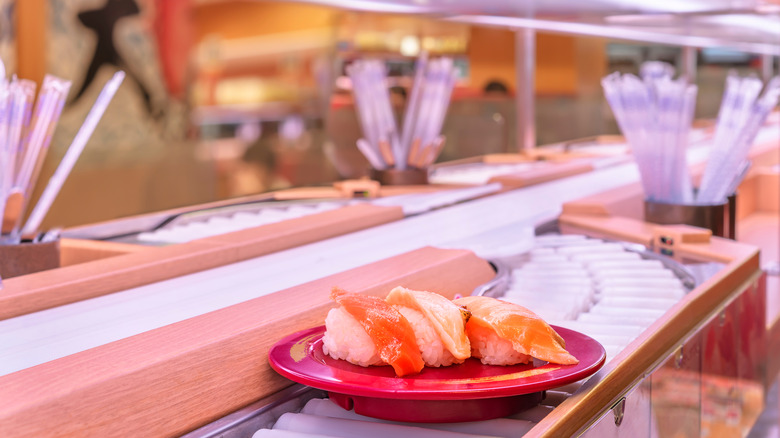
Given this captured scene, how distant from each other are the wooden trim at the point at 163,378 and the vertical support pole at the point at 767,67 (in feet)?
13.6

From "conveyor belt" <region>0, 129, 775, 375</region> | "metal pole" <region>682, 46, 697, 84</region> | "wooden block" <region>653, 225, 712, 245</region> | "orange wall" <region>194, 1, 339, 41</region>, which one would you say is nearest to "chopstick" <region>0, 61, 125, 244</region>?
"conveyor belt" <region>0, 129, 775, 375</region>

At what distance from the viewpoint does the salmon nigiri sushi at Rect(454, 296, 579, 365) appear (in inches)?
30.1

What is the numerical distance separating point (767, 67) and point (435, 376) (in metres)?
4.36

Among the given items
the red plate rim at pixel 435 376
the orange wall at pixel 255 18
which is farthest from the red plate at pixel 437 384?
the orange wall at pixel 255 18

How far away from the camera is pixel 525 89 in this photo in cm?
329

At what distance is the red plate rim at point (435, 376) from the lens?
0.70m

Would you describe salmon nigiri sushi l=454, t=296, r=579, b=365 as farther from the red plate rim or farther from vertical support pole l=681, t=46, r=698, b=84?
vertical support pole l=681, t=46, r=698, b=84


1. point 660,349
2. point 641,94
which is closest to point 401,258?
point 660,349

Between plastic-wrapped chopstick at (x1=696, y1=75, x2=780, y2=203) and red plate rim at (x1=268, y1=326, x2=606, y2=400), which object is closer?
red plate rim at (x1=268, y1=326, x2=606, y2=400)

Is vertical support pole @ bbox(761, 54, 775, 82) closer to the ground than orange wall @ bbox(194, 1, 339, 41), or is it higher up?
closer to the ground

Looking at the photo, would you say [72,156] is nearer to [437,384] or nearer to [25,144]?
[25,144]

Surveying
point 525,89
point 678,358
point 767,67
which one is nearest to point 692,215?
point 678,358

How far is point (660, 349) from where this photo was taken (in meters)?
0.94

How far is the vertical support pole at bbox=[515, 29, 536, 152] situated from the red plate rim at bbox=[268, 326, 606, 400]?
8.22 feet
